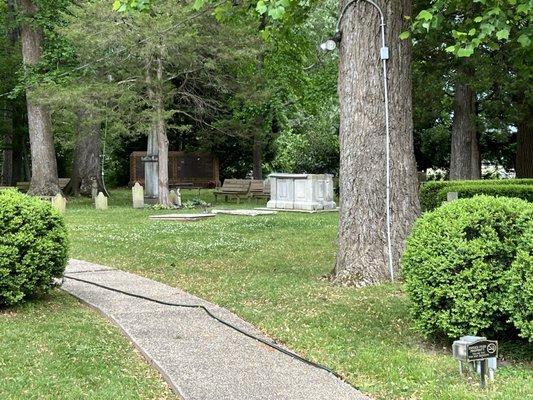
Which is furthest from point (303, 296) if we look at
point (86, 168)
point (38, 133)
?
point (86, 168)

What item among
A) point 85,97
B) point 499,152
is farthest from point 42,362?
point 499,152

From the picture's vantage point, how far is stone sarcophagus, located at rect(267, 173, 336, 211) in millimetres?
20750

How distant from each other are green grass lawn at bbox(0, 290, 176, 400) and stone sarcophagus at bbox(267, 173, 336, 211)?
14453 millimetres

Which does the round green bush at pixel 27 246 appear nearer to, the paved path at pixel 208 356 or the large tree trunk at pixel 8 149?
the paved path at pixel 208 356

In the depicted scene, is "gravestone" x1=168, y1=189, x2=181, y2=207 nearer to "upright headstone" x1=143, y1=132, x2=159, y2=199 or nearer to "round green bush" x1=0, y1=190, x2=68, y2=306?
"upright headstone" x1=143, y1=132, x2=159, y2=199

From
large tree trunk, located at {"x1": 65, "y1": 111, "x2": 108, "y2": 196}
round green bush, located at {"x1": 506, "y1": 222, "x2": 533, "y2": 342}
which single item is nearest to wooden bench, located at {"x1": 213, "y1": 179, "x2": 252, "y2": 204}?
large tree trunk, located at {"x1": 65, "y1": 111, "x2": 108, "y2": 196}

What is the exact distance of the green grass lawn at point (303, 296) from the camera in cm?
453

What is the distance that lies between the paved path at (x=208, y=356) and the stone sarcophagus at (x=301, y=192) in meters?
13.4

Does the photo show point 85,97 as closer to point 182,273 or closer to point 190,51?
point 190,51

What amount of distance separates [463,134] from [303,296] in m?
14.7

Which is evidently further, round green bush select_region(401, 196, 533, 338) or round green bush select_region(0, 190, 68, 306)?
round green bush select_region(0, 190, 68, 306)

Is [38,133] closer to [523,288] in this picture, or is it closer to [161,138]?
[161,138]

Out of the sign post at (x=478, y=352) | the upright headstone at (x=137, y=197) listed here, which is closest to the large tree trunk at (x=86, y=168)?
the upright headstone at (x=137, y=197)

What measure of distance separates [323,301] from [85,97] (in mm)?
15144
